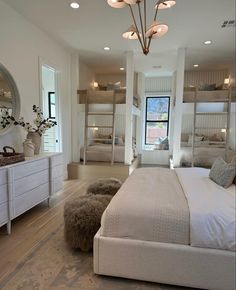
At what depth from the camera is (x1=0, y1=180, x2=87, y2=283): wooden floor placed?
201 cm

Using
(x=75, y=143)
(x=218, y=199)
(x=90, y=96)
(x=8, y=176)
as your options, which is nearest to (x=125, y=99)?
(x=90, y=96)

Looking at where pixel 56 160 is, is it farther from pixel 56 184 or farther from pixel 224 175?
pixel 224 175

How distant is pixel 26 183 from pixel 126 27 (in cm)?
299

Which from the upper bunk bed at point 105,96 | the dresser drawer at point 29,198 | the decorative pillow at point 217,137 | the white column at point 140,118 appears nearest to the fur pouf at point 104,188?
the dresser drawer at point 29,198

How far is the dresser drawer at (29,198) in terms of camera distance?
8.27 feet

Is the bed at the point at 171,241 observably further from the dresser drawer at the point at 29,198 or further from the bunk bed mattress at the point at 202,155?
the bunk bed mattress at the point at 202,155

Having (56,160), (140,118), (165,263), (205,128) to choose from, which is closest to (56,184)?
(56,160)

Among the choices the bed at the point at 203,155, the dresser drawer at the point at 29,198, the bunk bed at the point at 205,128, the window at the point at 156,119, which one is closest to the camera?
the dresser drawer at the point at 29,198

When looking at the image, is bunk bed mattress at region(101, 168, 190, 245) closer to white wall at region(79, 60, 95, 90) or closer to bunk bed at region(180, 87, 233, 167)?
bunk bed at region(180, 87, 233, 167)

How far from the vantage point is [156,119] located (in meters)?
7.14

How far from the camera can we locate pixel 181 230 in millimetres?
1593

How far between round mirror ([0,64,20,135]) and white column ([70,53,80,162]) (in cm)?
199

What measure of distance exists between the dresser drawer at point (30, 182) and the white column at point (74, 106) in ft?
6.81

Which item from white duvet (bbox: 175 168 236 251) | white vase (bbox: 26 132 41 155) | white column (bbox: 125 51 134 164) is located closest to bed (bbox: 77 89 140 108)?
white column (bbox: 125 51 134 164)
